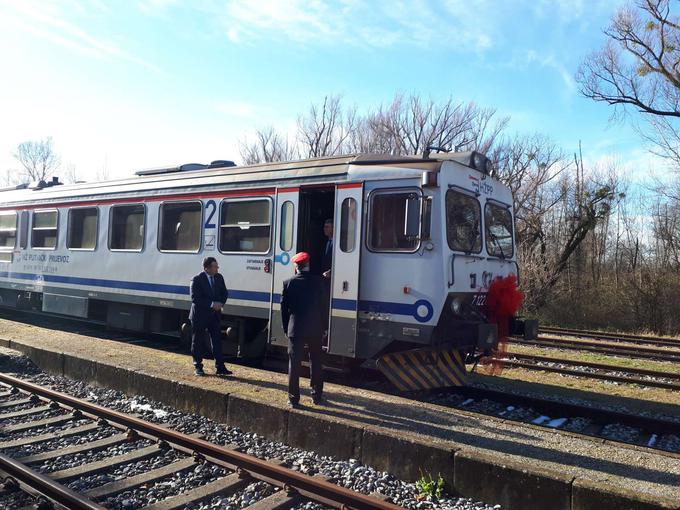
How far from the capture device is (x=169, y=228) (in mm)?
9875

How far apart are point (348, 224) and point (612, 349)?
30.6ft

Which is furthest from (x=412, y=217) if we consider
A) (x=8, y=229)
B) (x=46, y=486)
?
(x=8, y=229)

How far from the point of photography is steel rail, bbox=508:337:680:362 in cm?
1253

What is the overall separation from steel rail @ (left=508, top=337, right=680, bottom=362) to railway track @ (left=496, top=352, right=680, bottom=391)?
2211 millimetres

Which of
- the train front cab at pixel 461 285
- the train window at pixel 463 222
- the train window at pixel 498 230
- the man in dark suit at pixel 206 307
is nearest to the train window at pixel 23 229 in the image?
the man in dark suit at pixel 206 307

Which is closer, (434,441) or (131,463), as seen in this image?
(434,441)

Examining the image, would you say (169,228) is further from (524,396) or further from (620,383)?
(620,383)

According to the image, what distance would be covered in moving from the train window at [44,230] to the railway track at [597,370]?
992 cm

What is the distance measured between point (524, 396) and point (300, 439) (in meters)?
3.71

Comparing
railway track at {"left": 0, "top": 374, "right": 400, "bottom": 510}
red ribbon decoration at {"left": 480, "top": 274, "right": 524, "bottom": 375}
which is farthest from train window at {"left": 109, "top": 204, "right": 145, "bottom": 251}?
red ribbon decoration at {"left": 480, "top": 274, "right": 524, "bottom": 375}

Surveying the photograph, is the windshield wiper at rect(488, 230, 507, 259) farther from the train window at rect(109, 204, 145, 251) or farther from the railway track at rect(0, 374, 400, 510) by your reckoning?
the train window at rect(109, 204, 145, 251)

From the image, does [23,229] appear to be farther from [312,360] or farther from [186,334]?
[312,360]

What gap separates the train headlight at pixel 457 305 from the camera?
6859 mm

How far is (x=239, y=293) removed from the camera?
8.62 m
